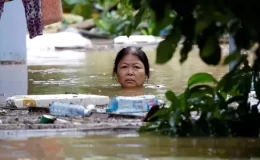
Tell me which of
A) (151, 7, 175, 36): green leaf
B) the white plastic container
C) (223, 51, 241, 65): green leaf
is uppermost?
(151, 7, 175, 36): green leaf

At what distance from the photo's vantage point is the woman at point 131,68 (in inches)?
309

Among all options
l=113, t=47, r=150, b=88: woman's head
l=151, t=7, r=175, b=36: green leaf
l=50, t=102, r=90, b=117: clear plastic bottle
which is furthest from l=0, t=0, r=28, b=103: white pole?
l=151, t=7, r=175, b=36: green leaf

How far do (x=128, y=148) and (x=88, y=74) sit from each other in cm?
524

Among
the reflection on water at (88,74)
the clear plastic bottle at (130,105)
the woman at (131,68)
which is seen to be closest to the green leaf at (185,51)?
the clear plastic bottle at (130,105)

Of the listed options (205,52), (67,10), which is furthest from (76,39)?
(205,52)

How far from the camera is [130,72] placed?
7863 mm

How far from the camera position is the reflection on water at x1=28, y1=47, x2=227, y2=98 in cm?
763

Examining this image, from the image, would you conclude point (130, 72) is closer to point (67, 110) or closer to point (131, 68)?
point (131, 68)

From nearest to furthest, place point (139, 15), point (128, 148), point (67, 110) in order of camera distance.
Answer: point (128, 148) < point (139, 15) < point (67, 110)

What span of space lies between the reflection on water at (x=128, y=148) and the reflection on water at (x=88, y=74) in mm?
2236

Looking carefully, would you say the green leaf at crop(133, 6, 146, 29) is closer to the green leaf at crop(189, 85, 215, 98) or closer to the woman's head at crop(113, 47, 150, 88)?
the green leaf at crop(189, 85, 215, 98)

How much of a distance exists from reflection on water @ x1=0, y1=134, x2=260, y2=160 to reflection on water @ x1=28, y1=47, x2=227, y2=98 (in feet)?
7.34

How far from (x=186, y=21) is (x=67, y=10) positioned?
20.3 metres

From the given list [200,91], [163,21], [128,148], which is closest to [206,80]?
[200,91]
